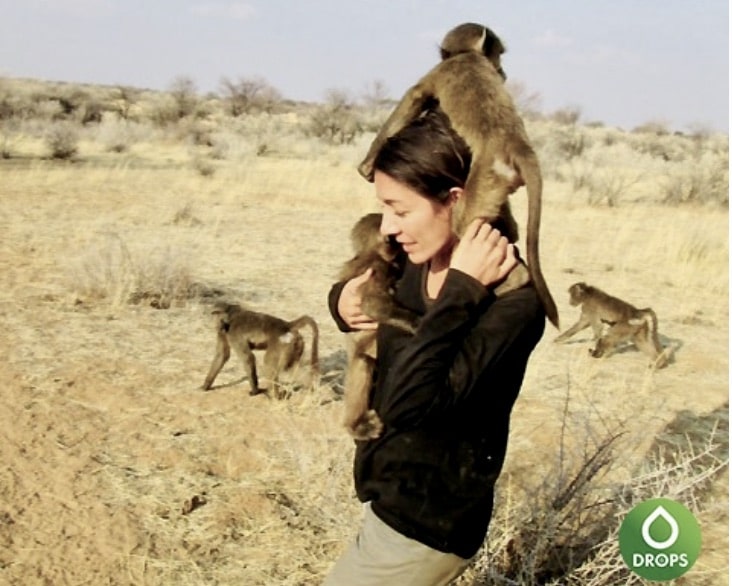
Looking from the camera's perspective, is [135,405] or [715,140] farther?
[715,140]

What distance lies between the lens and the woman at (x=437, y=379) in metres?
1.98

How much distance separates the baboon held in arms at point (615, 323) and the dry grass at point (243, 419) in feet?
0.63

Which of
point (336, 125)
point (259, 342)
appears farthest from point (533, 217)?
point (336, 125)

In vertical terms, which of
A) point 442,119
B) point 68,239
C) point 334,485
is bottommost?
point 68,239

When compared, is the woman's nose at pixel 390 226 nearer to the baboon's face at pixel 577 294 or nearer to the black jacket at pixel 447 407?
the black jacket at pixel 447 407

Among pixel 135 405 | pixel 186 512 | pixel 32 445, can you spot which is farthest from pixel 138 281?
pixel 186 512

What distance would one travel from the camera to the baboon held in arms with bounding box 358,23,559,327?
2.41 m

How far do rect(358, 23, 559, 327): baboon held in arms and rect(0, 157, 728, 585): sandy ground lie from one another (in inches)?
81.5

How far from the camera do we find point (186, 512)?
4.91 metres

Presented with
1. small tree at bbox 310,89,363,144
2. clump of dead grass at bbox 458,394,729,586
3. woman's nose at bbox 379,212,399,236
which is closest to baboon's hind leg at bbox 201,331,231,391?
clump of dead grass at bbox 458,394,729,586

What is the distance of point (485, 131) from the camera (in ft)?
10.0

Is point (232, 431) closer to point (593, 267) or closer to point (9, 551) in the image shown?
point (9, 551)

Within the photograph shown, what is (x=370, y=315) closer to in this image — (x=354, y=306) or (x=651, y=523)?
(x=354, y=306)

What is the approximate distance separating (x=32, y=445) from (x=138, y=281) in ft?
12.6
